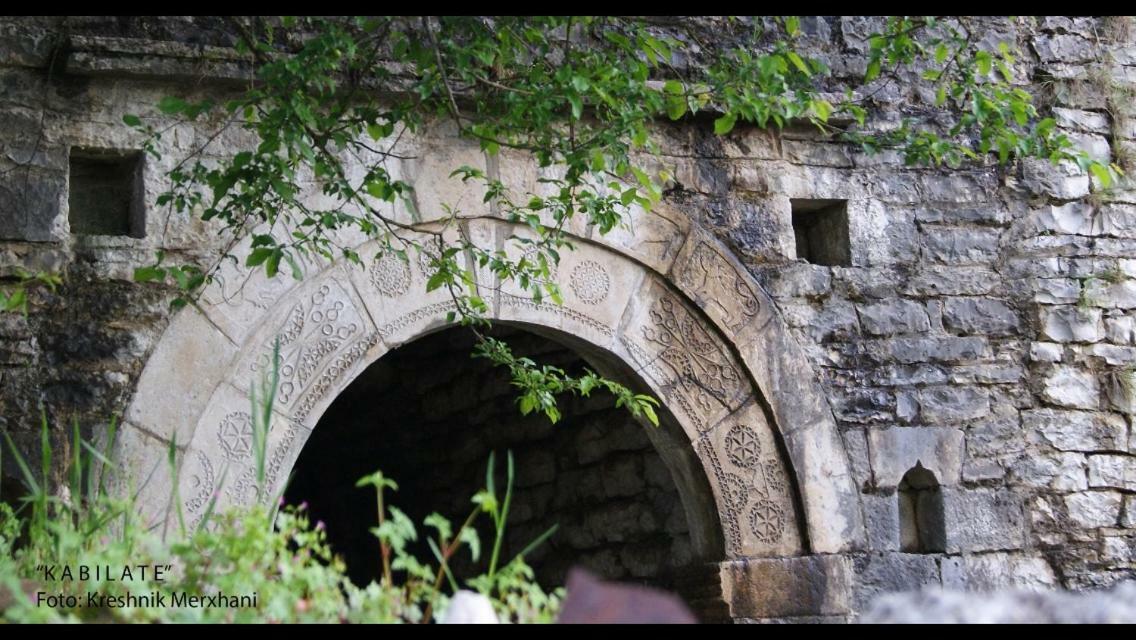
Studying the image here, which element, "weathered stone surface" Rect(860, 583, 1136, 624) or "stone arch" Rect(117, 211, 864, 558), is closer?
"weathered stone surface" Rect(860, 583, 1136, 624)

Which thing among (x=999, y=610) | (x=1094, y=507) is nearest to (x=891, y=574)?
(x=1094, y=507)

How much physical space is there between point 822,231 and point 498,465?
1939 mm

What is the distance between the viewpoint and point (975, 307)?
477cm

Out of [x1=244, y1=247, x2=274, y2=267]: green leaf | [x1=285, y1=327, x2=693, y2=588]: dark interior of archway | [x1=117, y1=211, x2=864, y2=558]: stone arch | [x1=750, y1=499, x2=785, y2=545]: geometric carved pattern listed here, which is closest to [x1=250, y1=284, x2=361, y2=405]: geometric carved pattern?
[x1=117, y1=211, x2=864, y2=558]: stone arch

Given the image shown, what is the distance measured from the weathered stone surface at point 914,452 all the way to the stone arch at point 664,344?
5.3 inches

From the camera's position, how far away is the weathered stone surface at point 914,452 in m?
4.52

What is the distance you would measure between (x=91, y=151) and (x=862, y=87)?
2624 millimetres

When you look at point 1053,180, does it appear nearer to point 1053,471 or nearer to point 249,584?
point 1053,471

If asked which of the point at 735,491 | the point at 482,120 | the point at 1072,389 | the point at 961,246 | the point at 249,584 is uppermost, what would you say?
the point at 482,120

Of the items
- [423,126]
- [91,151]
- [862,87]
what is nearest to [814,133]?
[862,87]

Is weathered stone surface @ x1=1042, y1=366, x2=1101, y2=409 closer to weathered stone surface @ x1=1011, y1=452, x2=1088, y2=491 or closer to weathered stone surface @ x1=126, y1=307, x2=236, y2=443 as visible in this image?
weathered stone surface @ x1=1011, y1=452, x2=1088, y2=491

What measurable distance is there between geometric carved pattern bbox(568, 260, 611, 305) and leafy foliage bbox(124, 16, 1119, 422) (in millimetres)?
129

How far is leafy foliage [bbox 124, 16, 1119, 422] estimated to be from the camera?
10.7ft

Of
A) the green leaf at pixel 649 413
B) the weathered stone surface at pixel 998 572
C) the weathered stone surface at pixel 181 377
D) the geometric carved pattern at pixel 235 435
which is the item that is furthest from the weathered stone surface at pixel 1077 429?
the weathered stone surface at pixel 181 377
